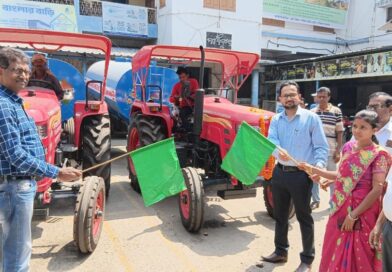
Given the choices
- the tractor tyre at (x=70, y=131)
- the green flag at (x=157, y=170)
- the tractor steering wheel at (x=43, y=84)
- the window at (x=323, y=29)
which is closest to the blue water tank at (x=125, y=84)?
the tractor tyre at (x=70, y=131)

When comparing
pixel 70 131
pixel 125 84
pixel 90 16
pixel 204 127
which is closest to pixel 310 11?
pixel 90 16

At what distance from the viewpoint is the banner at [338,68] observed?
14.7 m

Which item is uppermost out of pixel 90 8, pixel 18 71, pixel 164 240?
pixel 90 8

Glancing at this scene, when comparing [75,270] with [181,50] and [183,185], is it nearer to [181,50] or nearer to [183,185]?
[183,185]

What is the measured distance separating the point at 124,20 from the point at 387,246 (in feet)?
56.4

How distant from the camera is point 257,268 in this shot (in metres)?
3.69

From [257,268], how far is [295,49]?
21823mm

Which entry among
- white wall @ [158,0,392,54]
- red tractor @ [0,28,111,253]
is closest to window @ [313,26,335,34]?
white wall @ [158,0,392,54]

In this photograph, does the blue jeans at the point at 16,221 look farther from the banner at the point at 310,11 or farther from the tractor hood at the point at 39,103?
the banner at the point at 310,11

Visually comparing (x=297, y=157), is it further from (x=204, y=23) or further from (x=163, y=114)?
(x=204, y=23)

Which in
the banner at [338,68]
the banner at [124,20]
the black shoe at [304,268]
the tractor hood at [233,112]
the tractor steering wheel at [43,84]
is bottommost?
the black shoe at [304,268]

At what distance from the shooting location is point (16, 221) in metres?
2.37

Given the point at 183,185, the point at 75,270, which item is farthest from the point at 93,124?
the point at 75,270

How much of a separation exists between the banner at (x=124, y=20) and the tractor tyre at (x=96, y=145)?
512 inches
